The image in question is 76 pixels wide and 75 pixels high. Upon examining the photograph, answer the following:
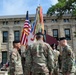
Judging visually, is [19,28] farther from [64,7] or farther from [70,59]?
[70,59]

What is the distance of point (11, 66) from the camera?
393 inches

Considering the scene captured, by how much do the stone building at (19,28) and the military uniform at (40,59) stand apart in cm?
3607

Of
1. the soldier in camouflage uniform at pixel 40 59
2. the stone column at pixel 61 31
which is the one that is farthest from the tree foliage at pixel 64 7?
the soldier in camouflage uniform at pixel 40 59

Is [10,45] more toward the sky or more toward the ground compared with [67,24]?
more toward the ground

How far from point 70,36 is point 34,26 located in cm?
2406

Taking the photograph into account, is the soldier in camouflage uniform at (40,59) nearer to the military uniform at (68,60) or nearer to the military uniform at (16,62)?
the military uniform at (68,60)

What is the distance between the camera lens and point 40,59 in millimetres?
7926

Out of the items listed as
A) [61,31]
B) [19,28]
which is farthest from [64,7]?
[19,28]

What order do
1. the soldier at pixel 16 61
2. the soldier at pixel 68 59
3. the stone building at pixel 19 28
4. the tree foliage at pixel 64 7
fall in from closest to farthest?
1. the soldier at pixel 68 59
2. the soldier at pixel 16 61
3. the tree foliage at pixel 64 7
4. the stone building at pixel 19 28

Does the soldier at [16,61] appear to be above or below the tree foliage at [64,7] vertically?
below

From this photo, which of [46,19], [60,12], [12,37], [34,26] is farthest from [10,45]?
[34,26]

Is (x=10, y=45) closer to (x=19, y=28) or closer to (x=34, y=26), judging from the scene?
(x=19, y=28)

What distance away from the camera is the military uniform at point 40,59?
7.88m

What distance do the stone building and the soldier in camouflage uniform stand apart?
3607cm
